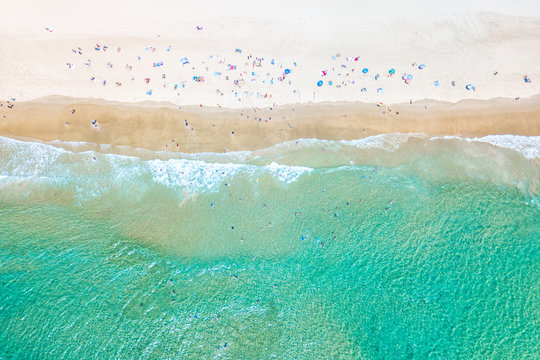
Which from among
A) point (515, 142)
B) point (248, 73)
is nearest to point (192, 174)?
point (248, 73)

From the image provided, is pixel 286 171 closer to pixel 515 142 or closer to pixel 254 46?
pixel 254 46

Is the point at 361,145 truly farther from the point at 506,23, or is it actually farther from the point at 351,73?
the point at 506,23

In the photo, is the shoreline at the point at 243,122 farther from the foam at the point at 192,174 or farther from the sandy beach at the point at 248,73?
the foam at the point at 192,174

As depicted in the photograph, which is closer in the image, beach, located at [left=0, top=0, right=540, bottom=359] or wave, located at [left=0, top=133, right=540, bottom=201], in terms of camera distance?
beach, located at [left=0, top=0, right=540, bottom=359]

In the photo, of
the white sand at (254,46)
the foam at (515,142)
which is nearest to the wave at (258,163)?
the foam at (515,142)

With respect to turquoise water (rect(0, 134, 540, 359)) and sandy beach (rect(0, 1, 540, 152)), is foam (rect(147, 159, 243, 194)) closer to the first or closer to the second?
turquoise water (rect(0, 134, 540, 359))

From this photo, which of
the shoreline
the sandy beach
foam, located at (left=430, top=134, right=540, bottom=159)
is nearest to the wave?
foam, located at (left=430, top=134, right=540, bottom=159)
